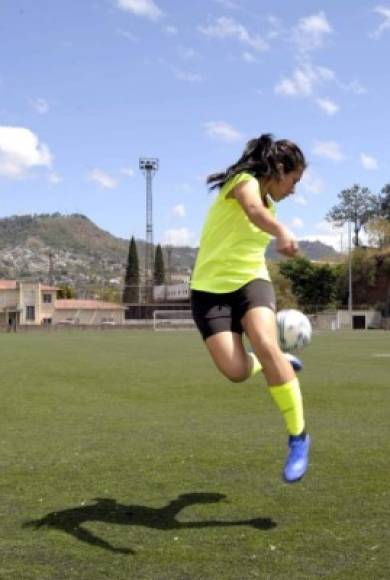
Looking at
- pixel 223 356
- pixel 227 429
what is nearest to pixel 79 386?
pixel 227 429

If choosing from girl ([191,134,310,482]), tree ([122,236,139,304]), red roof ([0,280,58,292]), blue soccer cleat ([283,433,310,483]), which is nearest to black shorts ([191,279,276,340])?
girl ([191,134,310,482])

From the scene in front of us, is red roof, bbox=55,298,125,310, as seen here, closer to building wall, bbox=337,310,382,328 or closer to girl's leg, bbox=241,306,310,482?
building wall, bbox=337,310,382,328

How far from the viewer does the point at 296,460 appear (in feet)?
16.6

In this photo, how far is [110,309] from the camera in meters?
120

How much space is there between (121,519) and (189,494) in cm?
80

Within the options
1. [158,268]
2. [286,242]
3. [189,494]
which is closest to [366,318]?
[158,268]

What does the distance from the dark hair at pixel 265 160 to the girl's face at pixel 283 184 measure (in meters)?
0.03

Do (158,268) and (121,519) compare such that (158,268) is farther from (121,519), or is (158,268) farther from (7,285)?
(121,519)

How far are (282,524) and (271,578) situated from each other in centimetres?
96

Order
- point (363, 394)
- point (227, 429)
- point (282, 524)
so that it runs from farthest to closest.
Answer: point (363, 394) < point (227, 429) < point (282, 524)

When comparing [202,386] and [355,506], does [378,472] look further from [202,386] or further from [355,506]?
[202,386]

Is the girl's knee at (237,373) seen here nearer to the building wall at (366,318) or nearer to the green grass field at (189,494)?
the green grass field at (189,494)

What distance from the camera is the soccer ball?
581 cm

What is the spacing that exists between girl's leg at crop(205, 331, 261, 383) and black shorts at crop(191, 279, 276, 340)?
41mm
